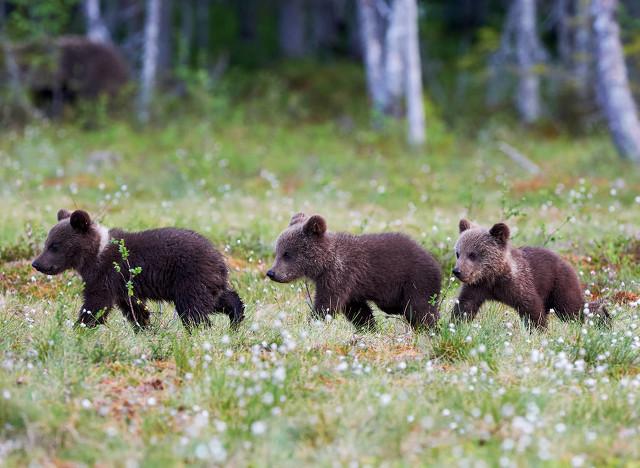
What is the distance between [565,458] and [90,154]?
1668 cm

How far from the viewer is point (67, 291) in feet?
30.3

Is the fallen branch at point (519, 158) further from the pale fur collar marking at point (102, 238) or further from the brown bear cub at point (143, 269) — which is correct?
the pale fur collar marking at point (102, 238)

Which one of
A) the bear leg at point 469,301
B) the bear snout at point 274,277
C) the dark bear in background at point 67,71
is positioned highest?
the dark bear in background at point 67,71

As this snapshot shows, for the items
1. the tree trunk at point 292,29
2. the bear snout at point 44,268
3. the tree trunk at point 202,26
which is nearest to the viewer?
the bear snout at point 44,268

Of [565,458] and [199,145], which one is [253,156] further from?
[565,458]

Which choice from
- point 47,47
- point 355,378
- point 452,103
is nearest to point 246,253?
point 355,378

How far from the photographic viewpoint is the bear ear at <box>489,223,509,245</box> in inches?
317

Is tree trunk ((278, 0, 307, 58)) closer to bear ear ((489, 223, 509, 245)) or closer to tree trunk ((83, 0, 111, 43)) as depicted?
tree trunk ((83, 0, 111, 43))

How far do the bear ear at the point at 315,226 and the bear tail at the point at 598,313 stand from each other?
2.53 metres

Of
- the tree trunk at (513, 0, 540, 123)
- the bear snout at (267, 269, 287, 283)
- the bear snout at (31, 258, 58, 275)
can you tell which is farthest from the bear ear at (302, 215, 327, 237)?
the tree trunk at (513, 0, 540, 123)

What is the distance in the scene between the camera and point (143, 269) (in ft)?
26.1

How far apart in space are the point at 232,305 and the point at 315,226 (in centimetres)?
108

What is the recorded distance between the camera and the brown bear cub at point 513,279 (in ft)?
26.3

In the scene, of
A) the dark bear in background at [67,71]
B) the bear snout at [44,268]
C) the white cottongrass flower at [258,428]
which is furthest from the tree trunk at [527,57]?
the white cottongrass flower at [258,428]
